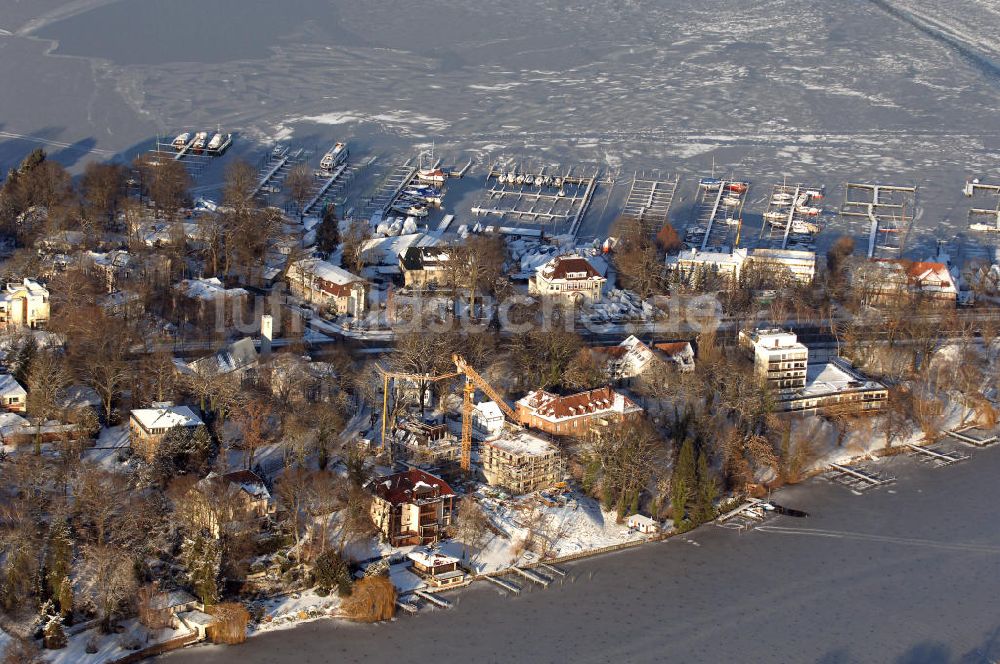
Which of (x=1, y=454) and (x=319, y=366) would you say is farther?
(x=319, y=366)

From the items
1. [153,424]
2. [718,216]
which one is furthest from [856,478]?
[718,216]

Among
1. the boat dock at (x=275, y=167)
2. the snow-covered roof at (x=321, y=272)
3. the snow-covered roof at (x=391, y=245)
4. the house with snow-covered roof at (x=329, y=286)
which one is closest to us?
the house with snow-covered roof at (x=329, y=286)

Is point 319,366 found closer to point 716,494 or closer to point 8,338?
point 8,338

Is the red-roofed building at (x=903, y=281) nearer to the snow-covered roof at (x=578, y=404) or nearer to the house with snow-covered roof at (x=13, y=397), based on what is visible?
the snow-covered roof at (x=578, y=404)

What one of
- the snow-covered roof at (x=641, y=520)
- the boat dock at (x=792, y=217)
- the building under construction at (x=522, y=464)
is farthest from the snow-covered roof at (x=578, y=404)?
the boat dock at (x=792, y=217)

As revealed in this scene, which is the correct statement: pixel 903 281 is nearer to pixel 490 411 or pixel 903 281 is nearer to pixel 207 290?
pixel 490 411

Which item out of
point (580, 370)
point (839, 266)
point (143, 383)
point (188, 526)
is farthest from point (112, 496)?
point (839, 266)

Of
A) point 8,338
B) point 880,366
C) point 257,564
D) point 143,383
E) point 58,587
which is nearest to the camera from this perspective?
point 58,587
